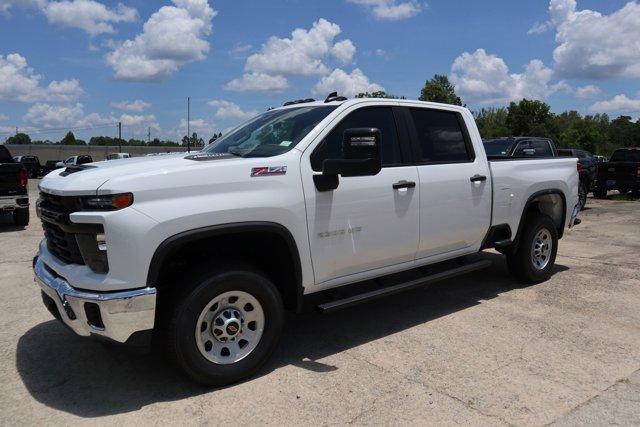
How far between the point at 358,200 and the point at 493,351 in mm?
1691

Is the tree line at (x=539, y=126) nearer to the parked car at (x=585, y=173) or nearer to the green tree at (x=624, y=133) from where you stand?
the green tree at (x=624, y=133)

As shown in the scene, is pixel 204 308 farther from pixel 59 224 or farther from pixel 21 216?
pixel 21 216

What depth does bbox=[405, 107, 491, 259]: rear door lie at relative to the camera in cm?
493

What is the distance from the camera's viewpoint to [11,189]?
10852mm

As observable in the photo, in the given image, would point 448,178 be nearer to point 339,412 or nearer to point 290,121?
point 290,121

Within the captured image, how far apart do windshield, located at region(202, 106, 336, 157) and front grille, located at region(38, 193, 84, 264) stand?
1358 mm

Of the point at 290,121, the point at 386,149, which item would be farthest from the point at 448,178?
the point at 290,121

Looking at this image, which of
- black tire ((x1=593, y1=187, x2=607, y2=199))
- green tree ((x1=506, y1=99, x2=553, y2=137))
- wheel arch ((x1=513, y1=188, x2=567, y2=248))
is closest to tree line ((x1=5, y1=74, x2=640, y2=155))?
green tree ((x1=506, y1=99, x2=553, y2=137))

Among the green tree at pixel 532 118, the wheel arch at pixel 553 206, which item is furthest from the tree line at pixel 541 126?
the wheel arch at pixel 553 206

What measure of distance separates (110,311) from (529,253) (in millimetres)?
4860

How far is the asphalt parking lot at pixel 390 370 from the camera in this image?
135 inches

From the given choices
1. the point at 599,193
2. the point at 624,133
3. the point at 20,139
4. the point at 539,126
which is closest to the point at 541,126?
the point at 539,126

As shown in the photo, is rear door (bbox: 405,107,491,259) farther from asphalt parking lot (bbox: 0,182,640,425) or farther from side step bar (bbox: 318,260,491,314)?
asphalt parking lot (bbox: 0,182,640,425)

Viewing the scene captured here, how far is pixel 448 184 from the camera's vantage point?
5059mm
